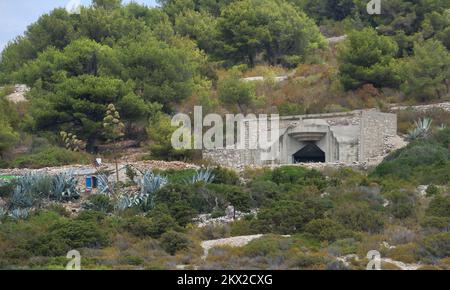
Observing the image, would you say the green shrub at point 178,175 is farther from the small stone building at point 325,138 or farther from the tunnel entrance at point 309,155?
the tunnel entrance at point 309,155

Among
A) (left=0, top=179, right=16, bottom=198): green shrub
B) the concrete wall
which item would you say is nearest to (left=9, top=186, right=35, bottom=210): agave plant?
(left=0, top=179, right=16, bottom=198): green shrub

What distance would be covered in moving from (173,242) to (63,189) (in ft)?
24.2

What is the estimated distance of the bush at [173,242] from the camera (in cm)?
2822

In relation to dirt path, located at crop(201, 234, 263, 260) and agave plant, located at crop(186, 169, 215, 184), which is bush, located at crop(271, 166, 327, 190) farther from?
dirt path, located at crop(201, 234, 263, 260)

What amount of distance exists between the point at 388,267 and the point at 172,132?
54.1 feet

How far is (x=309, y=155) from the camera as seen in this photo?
1647 inches

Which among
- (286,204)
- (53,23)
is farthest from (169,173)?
(53,23)

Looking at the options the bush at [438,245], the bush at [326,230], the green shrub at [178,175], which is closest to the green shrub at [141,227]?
the bush at [326,230]

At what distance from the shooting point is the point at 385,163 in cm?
3650

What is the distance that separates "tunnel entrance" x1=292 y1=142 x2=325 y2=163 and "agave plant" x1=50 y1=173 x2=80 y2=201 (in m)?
9.41

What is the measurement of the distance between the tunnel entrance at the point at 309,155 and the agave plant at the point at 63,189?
9410mm

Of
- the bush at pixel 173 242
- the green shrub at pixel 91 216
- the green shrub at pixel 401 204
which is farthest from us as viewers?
the green shrub at pixel 91 216

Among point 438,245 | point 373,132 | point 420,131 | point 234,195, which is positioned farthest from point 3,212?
point 420,131
